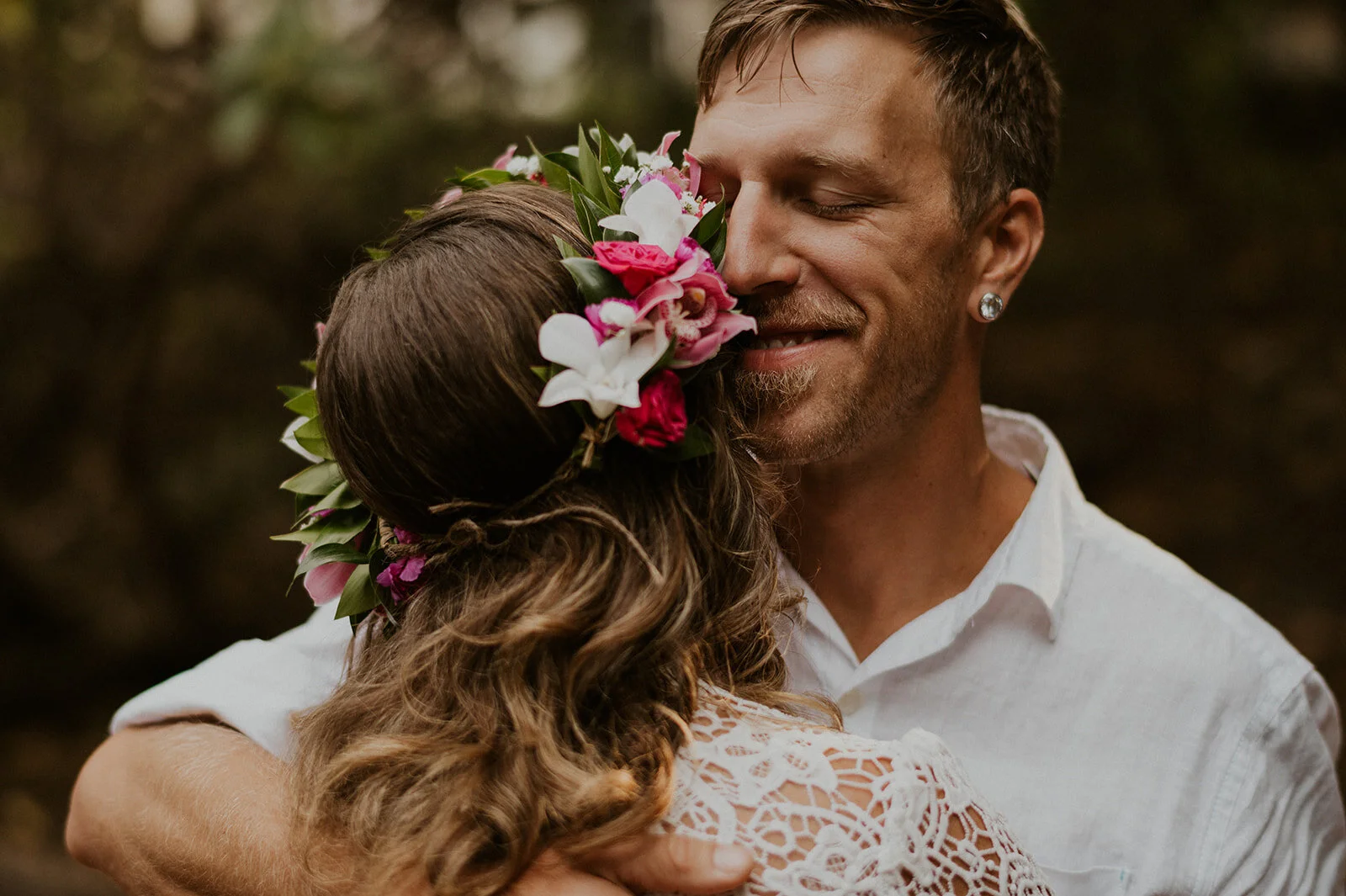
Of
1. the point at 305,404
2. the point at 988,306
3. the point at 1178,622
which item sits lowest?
the point at 1178,622

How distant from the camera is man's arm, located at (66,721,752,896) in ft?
5.22

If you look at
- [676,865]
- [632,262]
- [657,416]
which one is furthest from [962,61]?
[676,865]

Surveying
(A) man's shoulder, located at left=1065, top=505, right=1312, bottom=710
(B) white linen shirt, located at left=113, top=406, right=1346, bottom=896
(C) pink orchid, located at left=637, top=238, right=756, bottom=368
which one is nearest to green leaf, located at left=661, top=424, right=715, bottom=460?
(C) pink orchid, located at left=637, top=238, right=756, bottom=368

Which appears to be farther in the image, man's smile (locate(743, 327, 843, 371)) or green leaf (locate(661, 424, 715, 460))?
man's smile (locate(743, 327, 843, 371))

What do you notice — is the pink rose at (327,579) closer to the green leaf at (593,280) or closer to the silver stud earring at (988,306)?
the green leaf at (593,280)

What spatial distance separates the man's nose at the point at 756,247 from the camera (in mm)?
2252

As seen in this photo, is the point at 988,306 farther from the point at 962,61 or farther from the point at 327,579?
the point at 327,579

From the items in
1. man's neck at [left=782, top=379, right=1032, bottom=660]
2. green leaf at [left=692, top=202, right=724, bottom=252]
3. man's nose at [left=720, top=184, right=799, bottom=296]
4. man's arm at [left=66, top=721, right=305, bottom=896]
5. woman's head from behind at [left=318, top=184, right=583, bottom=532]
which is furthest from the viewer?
man's neck at [left=782, top=379, right=1032, bottom=660]

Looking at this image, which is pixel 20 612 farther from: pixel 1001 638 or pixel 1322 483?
pixel 1322 483

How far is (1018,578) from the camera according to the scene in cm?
243

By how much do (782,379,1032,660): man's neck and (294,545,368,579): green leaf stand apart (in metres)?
1.02

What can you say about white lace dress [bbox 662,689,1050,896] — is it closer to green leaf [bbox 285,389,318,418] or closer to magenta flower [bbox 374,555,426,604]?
magenta flower [bbox 374,555,426,604]

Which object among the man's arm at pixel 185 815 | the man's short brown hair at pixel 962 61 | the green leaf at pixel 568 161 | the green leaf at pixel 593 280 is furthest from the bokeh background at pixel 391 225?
the green leaf at pixel 593 280

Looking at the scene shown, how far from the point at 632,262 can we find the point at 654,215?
0.18 metres
